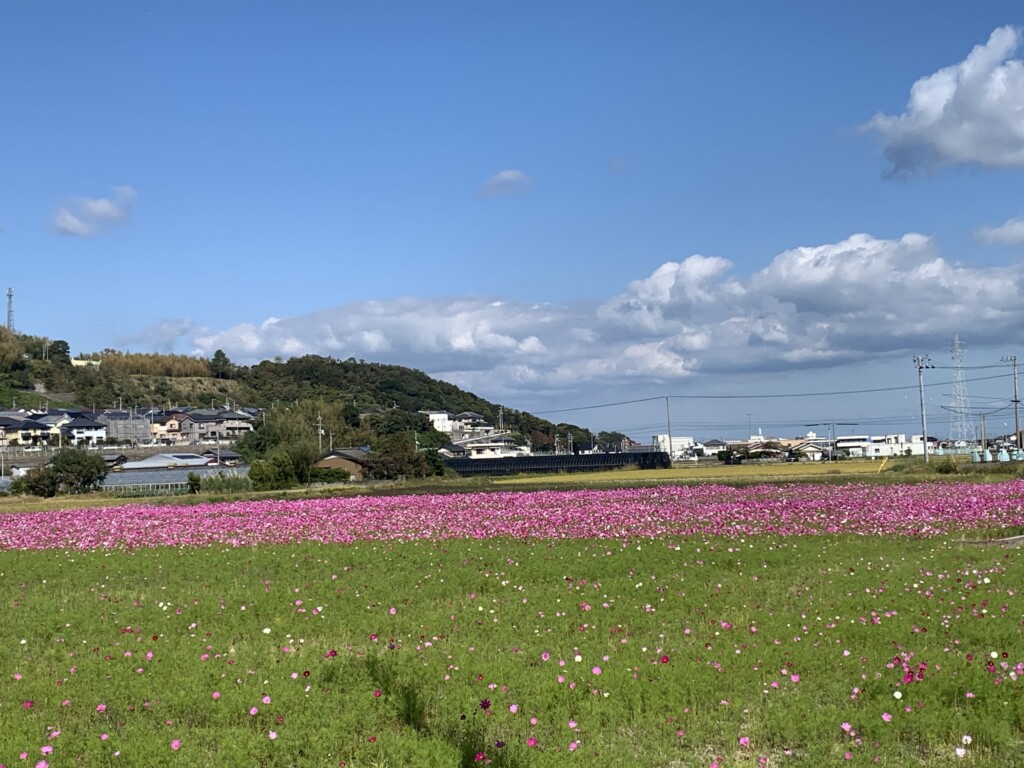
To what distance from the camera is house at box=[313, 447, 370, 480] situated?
301 ft

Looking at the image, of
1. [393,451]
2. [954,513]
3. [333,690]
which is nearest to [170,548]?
[333,690]

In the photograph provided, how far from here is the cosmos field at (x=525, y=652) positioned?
799cm

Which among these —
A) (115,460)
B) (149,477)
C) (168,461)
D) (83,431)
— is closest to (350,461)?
(149,477)

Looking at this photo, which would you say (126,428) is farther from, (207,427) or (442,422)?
(442,422)

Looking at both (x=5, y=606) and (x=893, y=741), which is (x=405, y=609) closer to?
(x=5, y=606)

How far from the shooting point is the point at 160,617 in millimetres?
13422

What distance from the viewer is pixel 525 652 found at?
1088 centimetres

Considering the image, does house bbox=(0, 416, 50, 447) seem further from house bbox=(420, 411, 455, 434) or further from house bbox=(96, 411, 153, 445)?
house bbox=(420, 411, 455, 434)

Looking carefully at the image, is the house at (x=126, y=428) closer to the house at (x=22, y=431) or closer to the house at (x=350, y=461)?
the house at (x=22, y=431)

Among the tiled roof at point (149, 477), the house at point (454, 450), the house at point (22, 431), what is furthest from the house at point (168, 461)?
the house at point (454, 450)

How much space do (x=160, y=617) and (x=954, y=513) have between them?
19.6 m

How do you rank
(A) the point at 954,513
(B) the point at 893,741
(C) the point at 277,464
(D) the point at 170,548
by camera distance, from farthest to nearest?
(C) the point at 277,464
(A) the point at 954,513
(D) the point at 170,548
(B) the point at 893,741

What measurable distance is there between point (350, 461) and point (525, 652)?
286 feet

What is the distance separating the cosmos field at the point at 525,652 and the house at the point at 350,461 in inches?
2766
